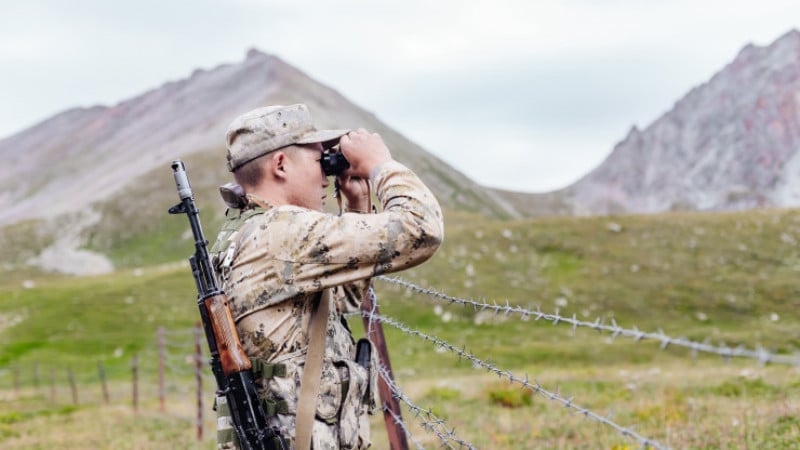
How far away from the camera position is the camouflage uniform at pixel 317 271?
3.09m

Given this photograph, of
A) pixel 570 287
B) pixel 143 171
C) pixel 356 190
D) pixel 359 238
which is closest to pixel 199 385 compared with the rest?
pixel 356 190

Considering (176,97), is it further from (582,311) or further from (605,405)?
(605,405)

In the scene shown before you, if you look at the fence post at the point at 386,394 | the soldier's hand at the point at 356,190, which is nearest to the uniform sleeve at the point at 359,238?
the soldier's hand at the point at 356,190

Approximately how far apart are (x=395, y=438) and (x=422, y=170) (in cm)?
15126

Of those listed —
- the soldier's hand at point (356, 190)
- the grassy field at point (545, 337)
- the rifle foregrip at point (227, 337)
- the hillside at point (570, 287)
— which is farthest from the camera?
Answer: the hillside at point (570, 287)

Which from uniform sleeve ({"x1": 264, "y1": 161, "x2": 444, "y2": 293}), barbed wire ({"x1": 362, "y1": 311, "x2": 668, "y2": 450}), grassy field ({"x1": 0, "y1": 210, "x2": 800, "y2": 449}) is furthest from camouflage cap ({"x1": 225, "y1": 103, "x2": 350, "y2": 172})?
grassy field ({"x1": 0, "y1": 210, "x2": 800, "y2": 449})

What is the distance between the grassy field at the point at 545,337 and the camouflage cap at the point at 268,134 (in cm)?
512

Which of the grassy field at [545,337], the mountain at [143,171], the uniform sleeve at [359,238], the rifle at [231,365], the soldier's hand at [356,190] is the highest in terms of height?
the mountain at [143,171]

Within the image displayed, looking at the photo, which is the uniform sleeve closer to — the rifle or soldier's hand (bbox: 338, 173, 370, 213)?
the rifle

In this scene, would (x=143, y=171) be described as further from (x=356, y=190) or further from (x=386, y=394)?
(x=356, y=190)

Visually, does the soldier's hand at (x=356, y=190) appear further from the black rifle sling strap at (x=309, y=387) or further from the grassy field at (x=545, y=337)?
the grassy field at (x=545, y=337)

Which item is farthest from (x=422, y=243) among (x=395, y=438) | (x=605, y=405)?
(x=605, y=405)

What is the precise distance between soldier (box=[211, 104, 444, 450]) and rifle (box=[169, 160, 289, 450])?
0.21ft

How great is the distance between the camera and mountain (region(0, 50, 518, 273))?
91938mm
